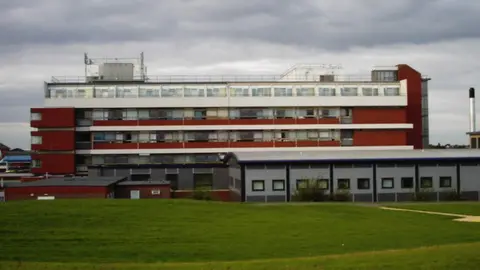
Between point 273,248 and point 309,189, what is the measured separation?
33.7 metres

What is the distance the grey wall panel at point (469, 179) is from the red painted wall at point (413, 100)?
2854 centimetres

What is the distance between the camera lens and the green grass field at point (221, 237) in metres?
24.2

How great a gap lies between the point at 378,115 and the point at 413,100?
6.28 metres

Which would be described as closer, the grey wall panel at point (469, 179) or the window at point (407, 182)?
the window at point (407, 182)

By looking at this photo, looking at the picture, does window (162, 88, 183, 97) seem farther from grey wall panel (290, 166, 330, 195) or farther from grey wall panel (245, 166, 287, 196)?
grey wall panel (290, 166, 330, 195)

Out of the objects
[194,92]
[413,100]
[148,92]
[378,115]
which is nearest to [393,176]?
[378,115]

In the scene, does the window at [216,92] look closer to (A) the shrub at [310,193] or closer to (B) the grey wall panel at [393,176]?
(A) the shrub at [310,193]

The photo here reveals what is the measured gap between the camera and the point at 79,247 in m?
29.7

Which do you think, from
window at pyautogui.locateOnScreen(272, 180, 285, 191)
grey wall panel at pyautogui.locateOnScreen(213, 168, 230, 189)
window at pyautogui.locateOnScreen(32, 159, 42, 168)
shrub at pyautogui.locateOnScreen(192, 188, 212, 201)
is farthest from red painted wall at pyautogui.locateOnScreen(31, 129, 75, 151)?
window at pyautogui.locateOnScreen(272, 180, 285, 191)

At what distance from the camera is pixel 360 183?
66.0 m

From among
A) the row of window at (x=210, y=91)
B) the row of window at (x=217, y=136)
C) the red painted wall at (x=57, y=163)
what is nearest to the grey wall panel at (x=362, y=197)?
the row of window at (x=217, y=136)

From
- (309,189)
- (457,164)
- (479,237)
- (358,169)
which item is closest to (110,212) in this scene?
(479,237)

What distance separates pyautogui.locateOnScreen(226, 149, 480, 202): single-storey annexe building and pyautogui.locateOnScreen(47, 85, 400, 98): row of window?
27.2 m

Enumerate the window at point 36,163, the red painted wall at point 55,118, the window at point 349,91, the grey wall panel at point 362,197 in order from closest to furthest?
the grey wall panel at point 362,197 → the red painted wall at point 55,118 → the window at point 36,163 → the window at point 349,91
